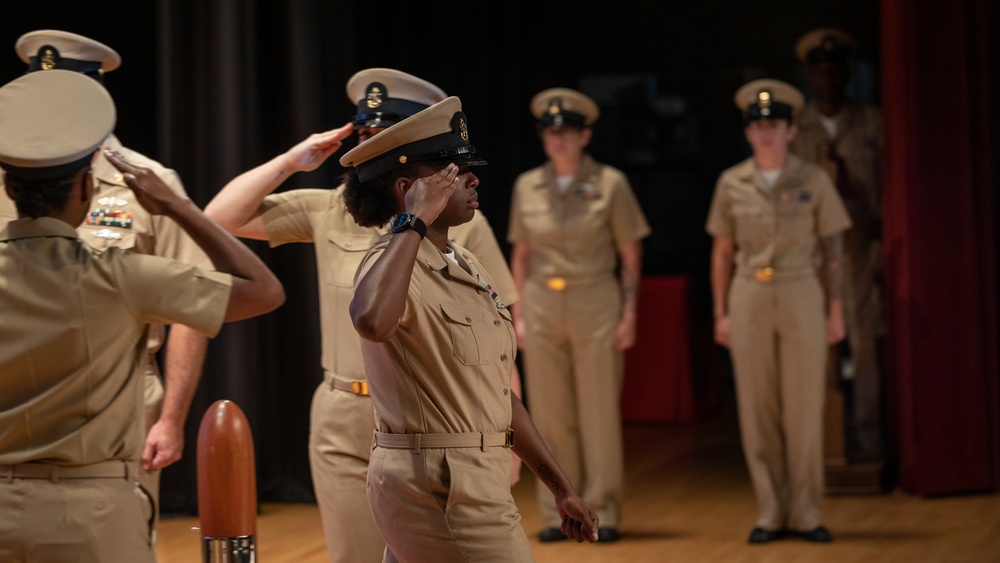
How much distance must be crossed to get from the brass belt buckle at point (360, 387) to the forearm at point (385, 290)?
0.89m

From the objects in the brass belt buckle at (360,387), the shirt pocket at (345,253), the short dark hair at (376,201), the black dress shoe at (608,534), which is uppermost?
the short dark hair at (376,201)

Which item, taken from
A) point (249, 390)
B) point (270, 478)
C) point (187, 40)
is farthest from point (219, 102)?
point (270, 478)

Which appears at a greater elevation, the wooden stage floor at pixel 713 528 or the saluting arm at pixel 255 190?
the saluting arm at pixel 255 190

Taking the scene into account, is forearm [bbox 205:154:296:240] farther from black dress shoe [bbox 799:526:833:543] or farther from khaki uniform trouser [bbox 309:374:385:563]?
black dress shoe [bbox 799:526:833:543]

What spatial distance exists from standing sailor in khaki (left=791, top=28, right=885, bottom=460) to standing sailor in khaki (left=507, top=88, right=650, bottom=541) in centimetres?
131

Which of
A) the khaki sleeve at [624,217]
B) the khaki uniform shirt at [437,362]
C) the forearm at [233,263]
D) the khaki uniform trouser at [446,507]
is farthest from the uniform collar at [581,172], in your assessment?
the forearm at [233,263]

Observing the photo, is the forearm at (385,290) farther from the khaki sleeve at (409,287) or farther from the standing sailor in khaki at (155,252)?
the standing sailor in khaki at (155,252)

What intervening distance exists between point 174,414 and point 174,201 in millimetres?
1049

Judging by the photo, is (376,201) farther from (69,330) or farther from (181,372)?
(181,372)

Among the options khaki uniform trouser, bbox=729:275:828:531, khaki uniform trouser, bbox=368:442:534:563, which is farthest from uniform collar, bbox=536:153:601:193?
khaki uniform trouser, bbox=368:442:534:563

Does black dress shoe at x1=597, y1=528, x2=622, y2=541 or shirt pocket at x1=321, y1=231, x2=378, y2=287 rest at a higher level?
shirt pocket at x1=321, y1=231, x2=378, y2=287

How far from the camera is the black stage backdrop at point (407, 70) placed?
19.4 feet

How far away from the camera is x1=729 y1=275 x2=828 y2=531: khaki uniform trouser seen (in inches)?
198

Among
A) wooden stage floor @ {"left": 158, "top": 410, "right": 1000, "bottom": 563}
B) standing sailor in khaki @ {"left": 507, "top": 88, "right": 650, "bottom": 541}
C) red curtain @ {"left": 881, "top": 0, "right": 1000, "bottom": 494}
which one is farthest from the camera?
red curtain @ {"left": 881, "top": 0, "right": 1000, "bottom": 494}
